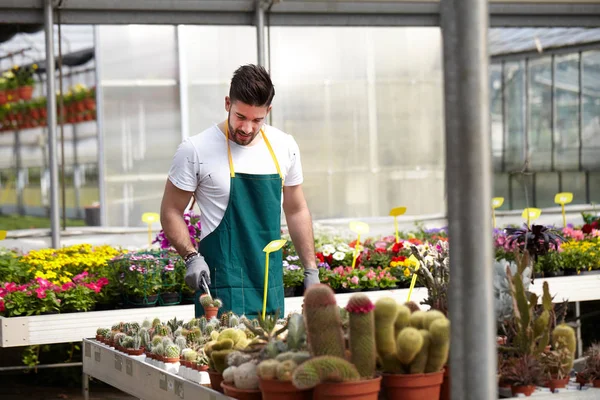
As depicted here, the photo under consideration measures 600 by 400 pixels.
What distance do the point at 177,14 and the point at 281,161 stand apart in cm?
412

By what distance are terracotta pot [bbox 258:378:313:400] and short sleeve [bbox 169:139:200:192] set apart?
1.43 meters

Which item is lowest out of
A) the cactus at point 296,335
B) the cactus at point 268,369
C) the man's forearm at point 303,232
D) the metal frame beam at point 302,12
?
the cactus at point 268,369

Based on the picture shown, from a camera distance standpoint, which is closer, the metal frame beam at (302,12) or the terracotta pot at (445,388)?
the terracotta pot at (445,388)

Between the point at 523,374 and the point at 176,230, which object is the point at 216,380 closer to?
the point at 523,374

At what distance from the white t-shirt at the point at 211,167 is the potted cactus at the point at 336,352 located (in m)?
1.36

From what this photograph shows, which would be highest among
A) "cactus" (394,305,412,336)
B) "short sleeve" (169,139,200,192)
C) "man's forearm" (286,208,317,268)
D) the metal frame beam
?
the metal frame beam

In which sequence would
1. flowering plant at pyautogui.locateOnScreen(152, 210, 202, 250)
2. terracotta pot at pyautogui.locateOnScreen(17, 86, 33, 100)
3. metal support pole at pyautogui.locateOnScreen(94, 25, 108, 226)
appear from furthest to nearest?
1. terracotta pot at pyautogui.locateOnScreen(17, 86, 33, 100)
2. metal support pole at pyautogui.locateOnScreen(94, 25, 108, 226)
3. flowering plant at pyautogui.locateOnScreen(152, 210, 202, 250)

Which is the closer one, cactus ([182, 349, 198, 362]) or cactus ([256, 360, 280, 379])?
cactus ([256, 360, 280, 379])

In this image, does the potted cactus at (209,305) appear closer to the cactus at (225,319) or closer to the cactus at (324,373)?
the cactus at (225,319)

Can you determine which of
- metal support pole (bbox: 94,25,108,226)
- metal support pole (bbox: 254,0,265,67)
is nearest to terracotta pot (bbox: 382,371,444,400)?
metal support pole (bbox: 254,0,265,67)

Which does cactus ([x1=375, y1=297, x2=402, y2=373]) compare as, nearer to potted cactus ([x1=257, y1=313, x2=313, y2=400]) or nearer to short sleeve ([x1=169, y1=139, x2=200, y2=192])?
potted cactus ([x1=257, y1=313, x2=313, y2=400])

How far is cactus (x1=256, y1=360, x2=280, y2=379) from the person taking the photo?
5.57 feet

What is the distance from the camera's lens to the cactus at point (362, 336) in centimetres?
165

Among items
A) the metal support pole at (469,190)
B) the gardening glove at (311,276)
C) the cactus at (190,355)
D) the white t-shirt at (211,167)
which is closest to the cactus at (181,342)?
the cactus at (190,355)
